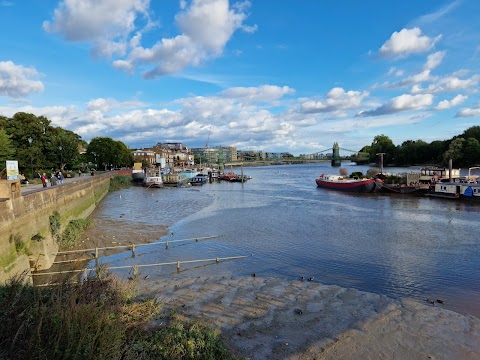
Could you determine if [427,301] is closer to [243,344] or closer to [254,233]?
[243,344]

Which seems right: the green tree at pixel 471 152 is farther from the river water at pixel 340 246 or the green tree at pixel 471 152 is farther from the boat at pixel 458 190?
the river water at pixel 340 246

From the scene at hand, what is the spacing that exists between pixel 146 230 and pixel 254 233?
314 inches

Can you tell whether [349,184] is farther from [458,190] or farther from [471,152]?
[471,152]

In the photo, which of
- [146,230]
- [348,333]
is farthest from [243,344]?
[146,230]

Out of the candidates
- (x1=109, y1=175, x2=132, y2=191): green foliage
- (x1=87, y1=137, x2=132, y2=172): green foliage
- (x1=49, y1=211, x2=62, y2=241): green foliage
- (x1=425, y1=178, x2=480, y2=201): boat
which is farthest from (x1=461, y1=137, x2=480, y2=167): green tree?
(x1=49, y1=211, x2=62, y2=241): green foliage

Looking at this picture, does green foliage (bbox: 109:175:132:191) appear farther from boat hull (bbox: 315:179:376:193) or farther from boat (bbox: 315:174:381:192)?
boat hull (bbox: 315:179:376:193)

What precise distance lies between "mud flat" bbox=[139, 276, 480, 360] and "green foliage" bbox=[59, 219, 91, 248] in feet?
30.0

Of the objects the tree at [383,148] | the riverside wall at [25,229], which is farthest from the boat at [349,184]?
the tree at [383,148]

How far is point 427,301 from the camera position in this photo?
12.3 m

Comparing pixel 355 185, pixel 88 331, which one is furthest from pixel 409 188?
pixel 88 331

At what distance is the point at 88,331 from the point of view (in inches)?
231

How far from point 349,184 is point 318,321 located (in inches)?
1901

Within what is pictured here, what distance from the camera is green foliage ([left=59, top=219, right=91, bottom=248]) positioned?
20206 millimetres

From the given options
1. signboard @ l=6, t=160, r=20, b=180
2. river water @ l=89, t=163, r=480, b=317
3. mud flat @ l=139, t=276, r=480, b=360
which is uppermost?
signboard @ l=6, t=160, r=20, b=180
